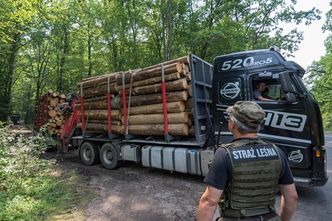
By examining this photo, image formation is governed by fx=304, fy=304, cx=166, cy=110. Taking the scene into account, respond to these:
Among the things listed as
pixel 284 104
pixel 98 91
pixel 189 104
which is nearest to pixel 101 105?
pixel 98 91

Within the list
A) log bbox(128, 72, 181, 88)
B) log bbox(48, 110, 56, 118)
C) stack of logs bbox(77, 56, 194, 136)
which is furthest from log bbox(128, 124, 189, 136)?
log bbox(48, 110, 56, 118)

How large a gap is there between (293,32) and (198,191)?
19.0 meters

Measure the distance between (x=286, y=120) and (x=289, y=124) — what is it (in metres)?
0.10

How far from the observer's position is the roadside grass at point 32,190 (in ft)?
17.7

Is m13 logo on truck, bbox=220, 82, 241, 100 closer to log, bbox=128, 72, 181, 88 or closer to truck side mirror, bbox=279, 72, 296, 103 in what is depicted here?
truck side mirror, bbox=279, 72, 296, 103

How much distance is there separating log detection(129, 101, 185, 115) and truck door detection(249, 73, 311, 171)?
7.00 feet

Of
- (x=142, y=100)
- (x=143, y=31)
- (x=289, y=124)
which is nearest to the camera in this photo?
(x=289, y=124)

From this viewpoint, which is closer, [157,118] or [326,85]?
[157,118]

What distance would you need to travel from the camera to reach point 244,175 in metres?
2.21

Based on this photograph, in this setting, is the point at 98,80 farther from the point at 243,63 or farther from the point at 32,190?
the point at 243,63

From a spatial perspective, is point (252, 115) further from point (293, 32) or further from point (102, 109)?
point (293, 32)

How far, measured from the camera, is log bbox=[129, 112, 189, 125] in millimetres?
7826

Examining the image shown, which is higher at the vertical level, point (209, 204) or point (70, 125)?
point (70, 125)

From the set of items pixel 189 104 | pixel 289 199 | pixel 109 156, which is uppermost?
pixel 189 104
